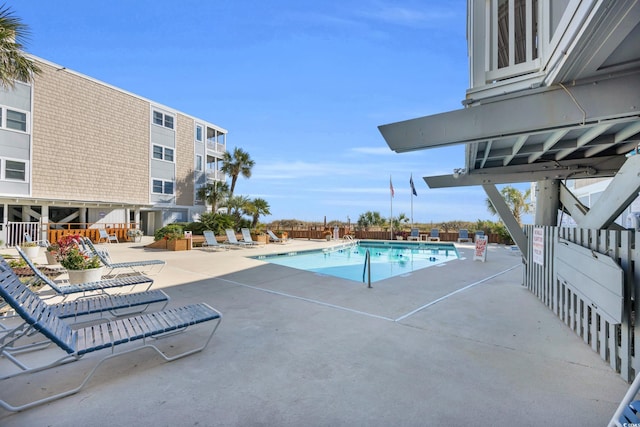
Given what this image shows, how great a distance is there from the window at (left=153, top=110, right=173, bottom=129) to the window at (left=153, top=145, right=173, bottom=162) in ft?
5.79

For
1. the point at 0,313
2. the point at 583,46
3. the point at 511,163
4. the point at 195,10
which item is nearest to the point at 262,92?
the point at 195,10

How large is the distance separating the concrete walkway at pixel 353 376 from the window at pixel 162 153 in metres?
21.9

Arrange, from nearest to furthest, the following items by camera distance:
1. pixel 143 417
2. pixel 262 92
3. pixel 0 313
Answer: pixel 143 417 → pixel 0 313 → pixel 262 92

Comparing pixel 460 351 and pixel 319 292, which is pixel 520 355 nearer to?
pixel 460 351

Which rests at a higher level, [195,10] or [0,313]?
[195,10]

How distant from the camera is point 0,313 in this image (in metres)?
4.17

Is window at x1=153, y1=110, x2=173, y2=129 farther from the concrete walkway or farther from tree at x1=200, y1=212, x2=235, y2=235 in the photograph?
the concrete walkway

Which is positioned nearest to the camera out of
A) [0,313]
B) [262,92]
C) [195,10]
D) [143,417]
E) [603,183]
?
[143,417]

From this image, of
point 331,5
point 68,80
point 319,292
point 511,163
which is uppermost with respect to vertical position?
point 68,80

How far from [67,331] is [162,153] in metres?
23.8

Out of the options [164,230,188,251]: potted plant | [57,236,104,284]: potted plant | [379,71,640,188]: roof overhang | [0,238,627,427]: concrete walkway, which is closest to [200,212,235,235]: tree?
[164,230,188,251]: potted plant

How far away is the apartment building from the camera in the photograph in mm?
16656

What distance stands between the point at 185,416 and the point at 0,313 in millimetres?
3911

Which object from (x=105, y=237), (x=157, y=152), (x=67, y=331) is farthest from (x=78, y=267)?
(x=157, y=152)
